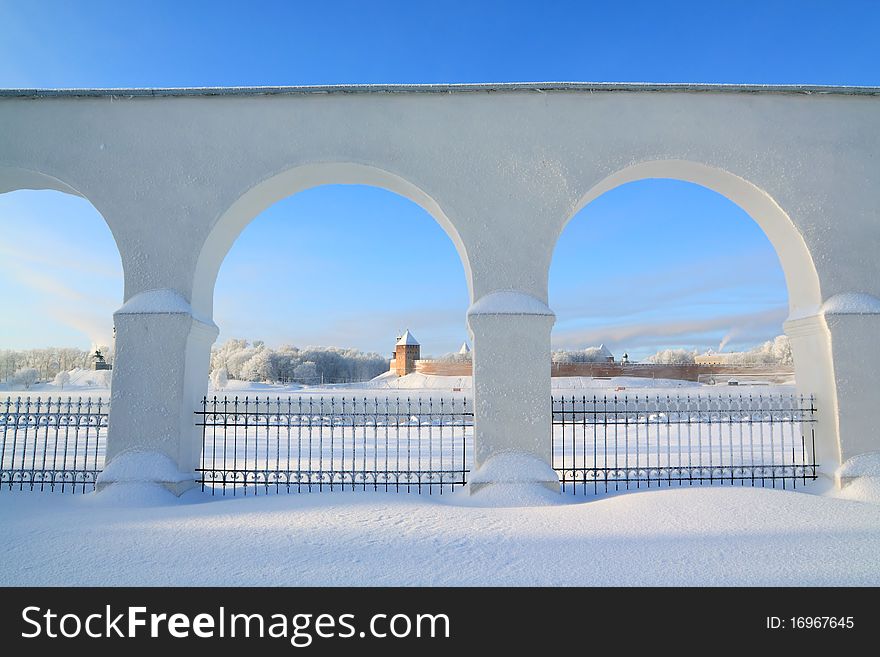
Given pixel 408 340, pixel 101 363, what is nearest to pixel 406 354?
pixel 408 340

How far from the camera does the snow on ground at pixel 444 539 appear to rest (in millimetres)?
3750

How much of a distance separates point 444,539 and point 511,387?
239cm

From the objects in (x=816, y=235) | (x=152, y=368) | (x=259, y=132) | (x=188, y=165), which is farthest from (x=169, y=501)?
(x=816, y=235)

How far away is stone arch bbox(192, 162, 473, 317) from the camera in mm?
6852

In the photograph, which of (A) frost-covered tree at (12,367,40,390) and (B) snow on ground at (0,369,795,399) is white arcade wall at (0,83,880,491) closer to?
(B) snow on ground at (0,369,795,399)

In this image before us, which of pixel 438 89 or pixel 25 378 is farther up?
pixel 438 89

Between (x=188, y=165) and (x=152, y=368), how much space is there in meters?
2.67

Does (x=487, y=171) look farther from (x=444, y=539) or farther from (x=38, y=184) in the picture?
(x=38, y=184)

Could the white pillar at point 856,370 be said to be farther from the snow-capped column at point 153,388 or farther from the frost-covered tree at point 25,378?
the frost-covered tree at point 25,378

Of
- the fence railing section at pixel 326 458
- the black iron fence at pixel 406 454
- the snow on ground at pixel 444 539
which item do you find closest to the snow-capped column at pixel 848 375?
the black iron fence at pixel 406 454

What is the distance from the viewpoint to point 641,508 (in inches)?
213

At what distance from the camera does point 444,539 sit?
14.9 ft

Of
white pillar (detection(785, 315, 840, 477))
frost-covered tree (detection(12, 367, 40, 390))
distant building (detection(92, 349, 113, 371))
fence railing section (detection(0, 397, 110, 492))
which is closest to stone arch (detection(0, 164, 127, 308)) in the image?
fence railing section (detection(0, 397, 110, 492))

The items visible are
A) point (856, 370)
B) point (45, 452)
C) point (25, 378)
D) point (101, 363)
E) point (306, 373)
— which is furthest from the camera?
point (306, 373)
